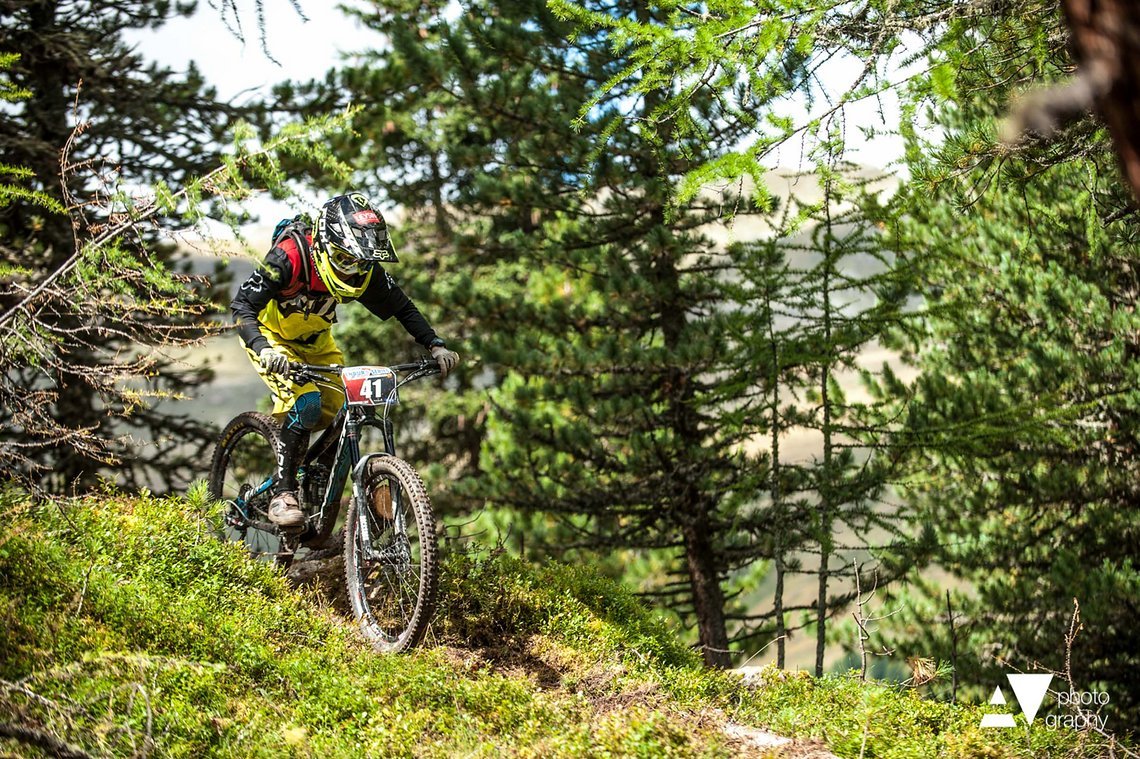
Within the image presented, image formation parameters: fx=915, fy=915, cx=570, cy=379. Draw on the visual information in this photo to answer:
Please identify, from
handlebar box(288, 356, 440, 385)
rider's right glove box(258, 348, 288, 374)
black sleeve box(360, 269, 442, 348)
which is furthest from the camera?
black sleeve box(360, 269, 442, 348)

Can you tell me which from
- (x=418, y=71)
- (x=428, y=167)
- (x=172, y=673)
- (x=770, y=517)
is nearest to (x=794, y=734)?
(x=172, y=673)

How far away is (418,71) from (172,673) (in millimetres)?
9618

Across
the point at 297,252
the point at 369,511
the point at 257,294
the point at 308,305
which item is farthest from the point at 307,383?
the point at 369,511

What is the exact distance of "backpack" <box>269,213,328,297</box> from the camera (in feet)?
21.6

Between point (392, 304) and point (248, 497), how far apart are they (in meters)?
1.93

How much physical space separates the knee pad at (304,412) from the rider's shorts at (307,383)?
0.20ft

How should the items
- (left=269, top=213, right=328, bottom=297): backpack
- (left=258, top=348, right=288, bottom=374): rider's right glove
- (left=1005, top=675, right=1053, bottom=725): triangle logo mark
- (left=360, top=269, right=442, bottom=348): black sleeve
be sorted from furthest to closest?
1. (left=360, top=269, right=442, bottom=348): black sleeve
2. (left=269, top=213, right=328, bottom=297): backpack
3. (left=258, top=348, right=288, bottom=374): rider's right glove
4. (left=1005, top=675, right=1053, bottom=725): triangle logo mark

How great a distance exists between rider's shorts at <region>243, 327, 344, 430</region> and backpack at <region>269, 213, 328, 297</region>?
1.31ft

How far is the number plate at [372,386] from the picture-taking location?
6.11 metres

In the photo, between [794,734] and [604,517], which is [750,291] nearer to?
[604,517]

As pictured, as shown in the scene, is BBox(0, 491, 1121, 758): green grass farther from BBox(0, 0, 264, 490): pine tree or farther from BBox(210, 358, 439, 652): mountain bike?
BBox(0, 0, 264, 490): pine tree

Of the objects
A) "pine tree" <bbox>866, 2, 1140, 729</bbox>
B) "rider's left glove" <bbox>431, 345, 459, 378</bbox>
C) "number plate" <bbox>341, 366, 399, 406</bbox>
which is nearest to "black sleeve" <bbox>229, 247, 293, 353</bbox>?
"number plate" <bbox>341, 366, 399, 406</bbox>

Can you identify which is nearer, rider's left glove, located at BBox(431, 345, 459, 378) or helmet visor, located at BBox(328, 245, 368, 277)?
helmet visor, located at BBox(328, 245, 368, 277)

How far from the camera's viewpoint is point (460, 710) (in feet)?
16.4
